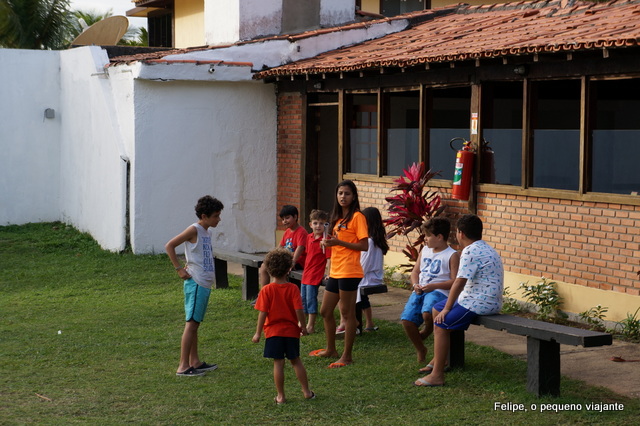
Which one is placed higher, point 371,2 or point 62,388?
point 371,2

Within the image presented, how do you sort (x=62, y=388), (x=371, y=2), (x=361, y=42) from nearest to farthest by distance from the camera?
1. (x=62, y=388)
2. (x=361, y=42)
3. (x=371, y=2)

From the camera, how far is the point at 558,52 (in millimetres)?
9211

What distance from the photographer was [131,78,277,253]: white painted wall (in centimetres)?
1433

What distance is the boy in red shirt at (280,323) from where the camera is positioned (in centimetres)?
662

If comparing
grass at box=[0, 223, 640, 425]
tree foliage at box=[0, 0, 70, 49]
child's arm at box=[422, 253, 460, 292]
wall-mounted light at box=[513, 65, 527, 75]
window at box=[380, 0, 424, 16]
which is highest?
tree foliage at box=[0, 0, 70, 49]

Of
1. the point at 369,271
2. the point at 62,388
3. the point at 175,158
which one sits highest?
the point at 175,158

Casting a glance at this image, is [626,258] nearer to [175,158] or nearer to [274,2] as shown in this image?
[175,158]

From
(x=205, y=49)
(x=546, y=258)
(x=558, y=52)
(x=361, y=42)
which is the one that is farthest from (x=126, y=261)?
(x=558, y=52)

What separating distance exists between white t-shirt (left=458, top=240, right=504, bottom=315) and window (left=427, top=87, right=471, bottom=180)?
4.85m

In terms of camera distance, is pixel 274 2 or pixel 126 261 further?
pixel 274 2

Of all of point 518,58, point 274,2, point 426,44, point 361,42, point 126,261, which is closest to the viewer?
point 518,58

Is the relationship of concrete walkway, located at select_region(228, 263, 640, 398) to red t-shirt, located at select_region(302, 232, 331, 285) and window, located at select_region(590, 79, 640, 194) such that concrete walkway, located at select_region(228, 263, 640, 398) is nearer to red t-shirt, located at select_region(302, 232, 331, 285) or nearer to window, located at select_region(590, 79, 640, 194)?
red t-shirt, located at select_region(302, 232, 331, 285)

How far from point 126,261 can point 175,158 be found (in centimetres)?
188

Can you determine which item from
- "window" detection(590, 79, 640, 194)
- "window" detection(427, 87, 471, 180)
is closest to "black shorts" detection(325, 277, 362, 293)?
"window" detection(590, 79, 640, 194)
